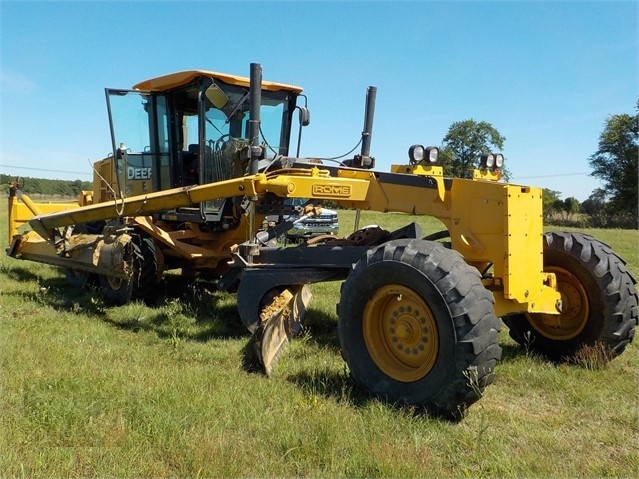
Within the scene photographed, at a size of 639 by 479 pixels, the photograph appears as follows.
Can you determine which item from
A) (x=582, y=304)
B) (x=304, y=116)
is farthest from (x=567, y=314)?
(x=304, y=116)

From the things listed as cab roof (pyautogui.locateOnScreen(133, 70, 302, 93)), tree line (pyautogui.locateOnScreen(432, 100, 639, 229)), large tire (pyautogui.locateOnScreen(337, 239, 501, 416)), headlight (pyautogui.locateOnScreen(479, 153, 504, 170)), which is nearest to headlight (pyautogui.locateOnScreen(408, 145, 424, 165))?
headlight (pyautogui.locateOnScreen(479, 153, 504, 170))

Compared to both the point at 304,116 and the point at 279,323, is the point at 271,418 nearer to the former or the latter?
the point at 279,323

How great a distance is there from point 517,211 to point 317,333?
2.67 m

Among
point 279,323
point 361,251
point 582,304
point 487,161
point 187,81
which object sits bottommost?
point 279,323

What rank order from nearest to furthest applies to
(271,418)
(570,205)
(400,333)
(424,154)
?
(271,418)
(400,333)
(424,154)
(570,205)

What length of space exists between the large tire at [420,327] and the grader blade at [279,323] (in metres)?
0.90

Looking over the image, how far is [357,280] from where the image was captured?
167 inches

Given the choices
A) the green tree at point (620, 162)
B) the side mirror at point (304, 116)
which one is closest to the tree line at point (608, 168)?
the green tree at point (620, 162)

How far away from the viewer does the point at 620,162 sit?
5400 cm

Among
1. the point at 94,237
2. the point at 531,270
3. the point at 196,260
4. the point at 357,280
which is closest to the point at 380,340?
the point at 357,280

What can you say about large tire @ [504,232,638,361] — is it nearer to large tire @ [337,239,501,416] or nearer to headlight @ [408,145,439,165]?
headlight @ [408,145,439,165]

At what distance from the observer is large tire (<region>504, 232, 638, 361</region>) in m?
4.84

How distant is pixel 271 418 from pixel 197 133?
16.2 feet

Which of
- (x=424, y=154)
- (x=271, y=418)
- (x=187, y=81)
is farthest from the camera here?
(x=187, y=81)
